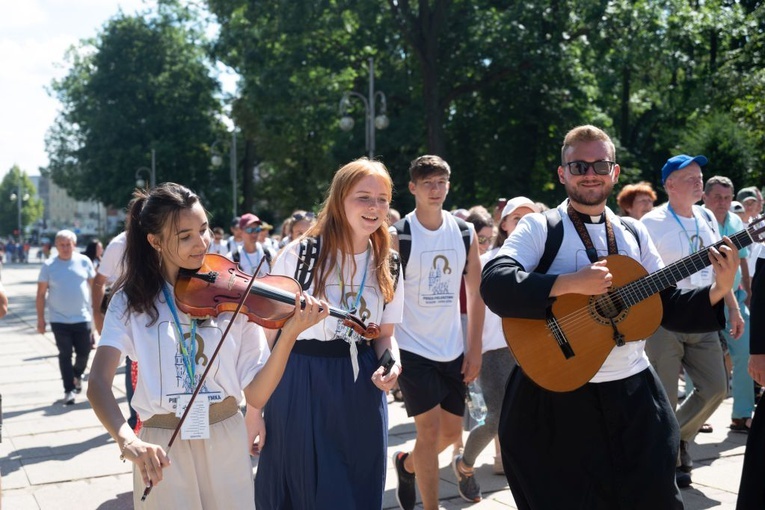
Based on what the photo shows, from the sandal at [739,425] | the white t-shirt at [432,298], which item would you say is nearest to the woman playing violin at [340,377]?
the white t-shirt at [432,298]

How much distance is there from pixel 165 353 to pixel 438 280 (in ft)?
8.28

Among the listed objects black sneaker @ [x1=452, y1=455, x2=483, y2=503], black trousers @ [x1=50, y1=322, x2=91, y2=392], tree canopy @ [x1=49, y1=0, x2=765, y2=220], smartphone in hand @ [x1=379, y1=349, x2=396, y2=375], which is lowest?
black sneaker @ [x1=452, y1=455, x2=483, y2=503]

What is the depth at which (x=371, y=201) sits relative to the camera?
3979 mm

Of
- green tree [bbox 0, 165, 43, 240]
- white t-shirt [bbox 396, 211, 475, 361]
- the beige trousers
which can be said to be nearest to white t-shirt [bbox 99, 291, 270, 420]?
the beige trousers

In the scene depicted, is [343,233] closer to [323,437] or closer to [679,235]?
[323,437]

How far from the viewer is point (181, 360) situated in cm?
307

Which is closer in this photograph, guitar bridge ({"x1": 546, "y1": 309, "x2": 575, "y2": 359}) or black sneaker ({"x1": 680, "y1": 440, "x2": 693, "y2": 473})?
Result: guitar bridge ({"x1": 546, "y1": 309, "x2": 575, "y2": 359})

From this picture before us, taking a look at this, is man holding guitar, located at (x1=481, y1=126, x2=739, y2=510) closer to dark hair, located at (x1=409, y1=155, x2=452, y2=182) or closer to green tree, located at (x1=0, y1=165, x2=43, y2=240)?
dark hair, located at (x1=409, y1=155, x2=452, y2=182)

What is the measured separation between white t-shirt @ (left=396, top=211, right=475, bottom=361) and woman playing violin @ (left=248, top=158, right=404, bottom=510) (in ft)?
3.81

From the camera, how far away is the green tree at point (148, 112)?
43.8 meters

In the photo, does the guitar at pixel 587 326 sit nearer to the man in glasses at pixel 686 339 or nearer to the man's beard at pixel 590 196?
the man's beard at pixel 590 196

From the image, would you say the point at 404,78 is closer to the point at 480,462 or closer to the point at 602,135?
the point at 480,462

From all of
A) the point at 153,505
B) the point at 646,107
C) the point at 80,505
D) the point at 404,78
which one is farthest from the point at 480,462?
the point at 646,107

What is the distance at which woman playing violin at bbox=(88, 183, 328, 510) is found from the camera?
9.90 feet
